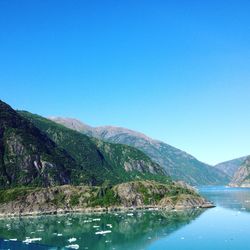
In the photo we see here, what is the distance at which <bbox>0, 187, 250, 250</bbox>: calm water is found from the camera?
11156cm

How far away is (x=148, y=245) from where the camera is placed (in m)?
112

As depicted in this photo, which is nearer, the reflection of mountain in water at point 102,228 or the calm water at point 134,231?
the calm water at point 134,231

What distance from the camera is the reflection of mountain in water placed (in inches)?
4707

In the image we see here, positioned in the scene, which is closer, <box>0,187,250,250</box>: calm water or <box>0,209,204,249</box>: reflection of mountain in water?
<box>0,187,250,250</box>: calm water

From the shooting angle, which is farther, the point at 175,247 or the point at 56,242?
the point at 56,242

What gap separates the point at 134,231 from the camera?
140500 mm

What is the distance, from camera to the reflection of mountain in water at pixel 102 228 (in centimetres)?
11956

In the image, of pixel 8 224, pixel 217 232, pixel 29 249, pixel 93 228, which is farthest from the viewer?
pixel 8 224

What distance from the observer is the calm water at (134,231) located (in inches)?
4392

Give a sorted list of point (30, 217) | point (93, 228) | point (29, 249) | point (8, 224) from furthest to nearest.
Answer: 1. point (30, 217)
2. point (8, 224)
3. point (93, 228)
4. point (29, 249)

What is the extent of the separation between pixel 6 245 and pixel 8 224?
55.8m

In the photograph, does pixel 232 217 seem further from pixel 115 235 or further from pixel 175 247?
pixel 175 247

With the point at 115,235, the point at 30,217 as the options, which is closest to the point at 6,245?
the point at 115,235

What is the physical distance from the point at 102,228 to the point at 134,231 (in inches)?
568
